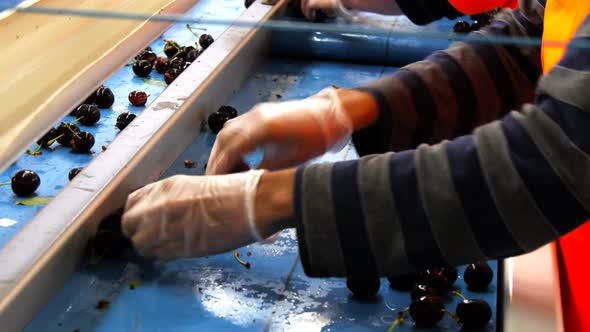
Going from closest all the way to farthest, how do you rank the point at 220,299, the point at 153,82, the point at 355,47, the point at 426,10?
the point at 220,299, the point at 426,10, the point at 153,82, the point at 355,47

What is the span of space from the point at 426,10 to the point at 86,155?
3.35ft

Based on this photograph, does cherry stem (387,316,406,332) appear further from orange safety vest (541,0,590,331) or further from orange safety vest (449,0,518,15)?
orange safety vest (449,0,518,15)

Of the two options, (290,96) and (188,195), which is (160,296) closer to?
(188,195)

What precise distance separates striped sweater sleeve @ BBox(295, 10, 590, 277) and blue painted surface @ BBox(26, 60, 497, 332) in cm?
31

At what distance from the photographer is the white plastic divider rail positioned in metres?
1.40

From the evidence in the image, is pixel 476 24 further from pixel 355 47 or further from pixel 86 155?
pixel 86 155

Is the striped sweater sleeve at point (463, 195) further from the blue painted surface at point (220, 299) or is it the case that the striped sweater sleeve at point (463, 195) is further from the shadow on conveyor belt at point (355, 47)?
the shadow on conveyor belt at point (355, 47)

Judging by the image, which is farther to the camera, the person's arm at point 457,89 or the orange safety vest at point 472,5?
the orange safety vest at point 472,5

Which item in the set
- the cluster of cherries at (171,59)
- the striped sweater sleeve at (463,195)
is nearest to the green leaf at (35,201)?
the cluster of cherries at (171,59)

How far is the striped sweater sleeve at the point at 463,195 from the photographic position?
3.46 ft

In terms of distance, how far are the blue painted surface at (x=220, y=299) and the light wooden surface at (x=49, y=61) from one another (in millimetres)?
318

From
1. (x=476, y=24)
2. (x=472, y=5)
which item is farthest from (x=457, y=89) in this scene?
(x=476, y=24)

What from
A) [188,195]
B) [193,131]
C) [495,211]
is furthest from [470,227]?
[193,131]

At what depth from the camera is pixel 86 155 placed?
2.03 metres
